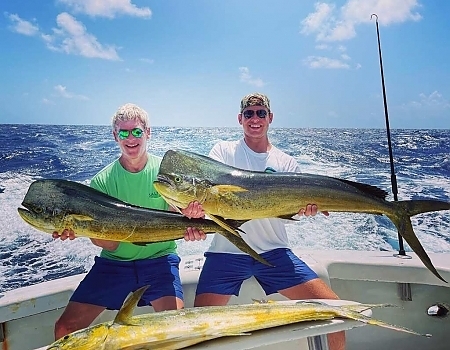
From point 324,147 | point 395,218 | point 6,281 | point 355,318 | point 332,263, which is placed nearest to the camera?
point 355,318

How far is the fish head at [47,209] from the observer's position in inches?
77.5

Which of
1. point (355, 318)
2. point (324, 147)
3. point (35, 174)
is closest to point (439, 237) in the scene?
point (355, 318)

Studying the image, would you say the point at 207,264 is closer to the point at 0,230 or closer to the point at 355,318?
the point at 355,318

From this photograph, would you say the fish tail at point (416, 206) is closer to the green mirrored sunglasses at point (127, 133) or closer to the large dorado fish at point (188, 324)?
the large dorado fish at point (188, 324)

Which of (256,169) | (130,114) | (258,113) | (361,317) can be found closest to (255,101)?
(258,113)

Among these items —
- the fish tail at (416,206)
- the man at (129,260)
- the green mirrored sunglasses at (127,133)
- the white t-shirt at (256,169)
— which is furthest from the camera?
the white t-shirt at (256,169)

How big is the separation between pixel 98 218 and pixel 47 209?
9.1 inches

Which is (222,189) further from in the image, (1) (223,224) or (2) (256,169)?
(2) (256,169)

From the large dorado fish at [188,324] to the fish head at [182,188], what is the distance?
665 mm

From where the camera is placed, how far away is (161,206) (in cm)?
251

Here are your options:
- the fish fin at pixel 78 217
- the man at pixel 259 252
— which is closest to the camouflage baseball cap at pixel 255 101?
the man at pixel 259 252

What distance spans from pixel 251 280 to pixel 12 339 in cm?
140

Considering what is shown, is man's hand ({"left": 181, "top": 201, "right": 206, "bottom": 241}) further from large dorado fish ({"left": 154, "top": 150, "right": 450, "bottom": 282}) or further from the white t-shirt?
the white t-shirt

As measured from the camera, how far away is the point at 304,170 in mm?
9930
